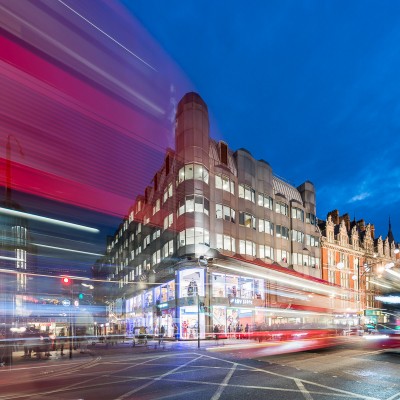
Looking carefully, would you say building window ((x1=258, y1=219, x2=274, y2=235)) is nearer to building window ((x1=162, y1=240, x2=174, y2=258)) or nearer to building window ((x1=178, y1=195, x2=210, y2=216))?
building window ((x1=178, y1=195, x2=210, y2=216))

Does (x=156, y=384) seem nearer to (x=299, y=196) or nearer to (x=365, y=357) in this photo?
(x=365, y=357)

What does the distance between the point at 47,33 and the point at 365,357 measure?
21.0 m

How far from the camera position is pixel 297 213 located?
201 ft

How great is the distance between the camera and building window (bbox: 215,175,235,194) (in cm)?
4709

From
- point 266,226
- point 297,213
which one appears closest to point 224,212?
point 266,226

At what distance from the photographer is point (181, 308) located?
4284 centimetres

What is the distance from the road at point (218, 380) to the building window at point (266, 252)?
3355cm

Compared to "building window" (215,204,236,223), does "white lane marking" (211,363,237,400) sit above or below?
below

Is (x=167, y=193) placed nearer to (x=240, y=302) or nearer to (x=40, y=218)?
(x=240, y=302)

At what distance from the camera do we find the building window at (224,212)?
152ft

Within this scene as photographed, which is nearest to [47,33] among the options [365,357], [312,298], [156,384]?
[156,384]

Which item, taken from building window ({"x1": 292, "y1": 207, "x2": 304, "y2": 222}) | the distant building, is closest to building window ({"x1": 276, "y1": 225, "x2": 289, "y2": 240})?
building window ({"x1": 292, "y1": 207, "x2": 304, "y2": 222})

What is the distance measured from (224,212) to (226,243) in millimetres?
4004

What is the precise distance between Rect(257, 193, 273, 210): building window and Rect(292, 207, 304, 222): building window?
21.7 ft
